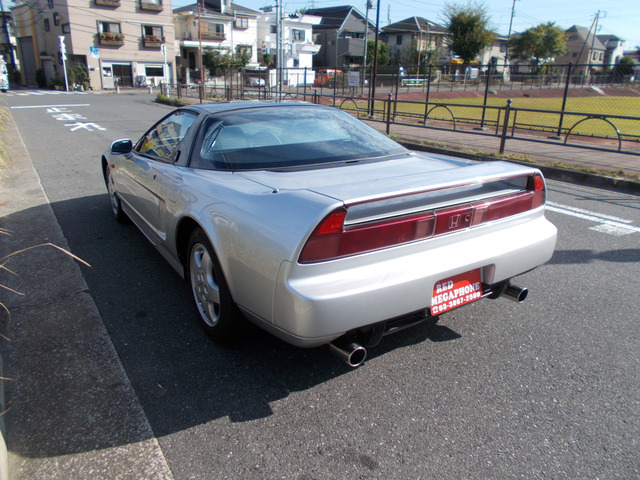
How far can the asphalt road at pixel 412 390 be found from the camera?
209 centimetres

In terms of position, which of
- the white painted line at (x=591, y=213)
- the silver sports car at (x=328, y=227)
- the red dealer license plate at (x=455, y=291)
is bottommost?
the white painted line at (x=591, y=213)

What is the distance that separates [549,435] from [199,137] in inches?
107

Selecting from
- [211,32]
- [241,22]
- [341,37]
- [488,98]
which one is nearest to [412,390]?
[488,98]

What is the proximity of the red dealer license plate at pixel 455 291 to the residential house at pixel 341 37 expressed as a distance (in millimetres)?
73776

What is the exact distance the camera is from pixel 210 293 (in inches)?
113

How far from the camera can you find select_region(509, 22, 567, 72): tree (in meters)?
61.1

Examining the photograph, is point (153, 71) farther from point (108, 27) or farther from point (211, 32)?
point (211, 32)

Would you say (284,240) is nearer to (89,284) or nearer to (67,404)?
(67,404)

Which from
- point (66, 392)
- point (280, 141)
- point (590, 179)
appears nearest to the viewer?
point (66, 392)

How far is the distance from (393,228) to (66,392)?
1.88 m

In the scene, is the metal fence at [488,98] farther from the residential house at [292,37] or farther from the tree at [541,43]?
the tree at [541,43]

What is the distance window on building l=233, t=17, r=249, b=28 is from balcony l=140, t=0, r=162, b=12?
12150 mm

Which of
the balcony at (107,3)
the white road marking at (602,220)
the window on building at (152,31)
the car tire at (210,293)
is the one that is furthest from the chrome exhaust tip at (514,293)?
the window on building at (152,31)

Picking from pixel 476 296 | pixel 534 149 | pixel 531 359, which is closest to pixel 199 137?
pixel 476 296
